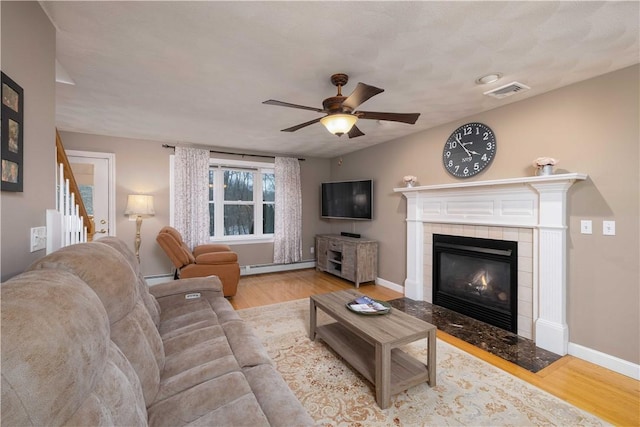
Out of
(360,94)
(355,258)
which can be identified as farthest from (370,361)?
(355,258)

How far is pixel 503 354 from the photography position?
2.49 meters

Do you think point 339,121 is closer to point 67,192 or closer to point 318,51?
point 318,51

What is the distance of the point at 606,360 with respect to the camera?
2.30 m

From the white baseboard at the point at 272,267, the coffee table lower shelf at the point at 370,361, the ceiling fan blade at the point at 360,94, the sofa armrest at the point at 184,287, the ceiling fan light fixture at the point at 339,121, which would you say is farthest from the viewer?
the white baseboard at the point at 272,267

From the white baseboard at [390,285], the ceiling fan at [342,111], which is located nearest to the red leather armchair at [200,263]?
the white baseboard at [390,285]

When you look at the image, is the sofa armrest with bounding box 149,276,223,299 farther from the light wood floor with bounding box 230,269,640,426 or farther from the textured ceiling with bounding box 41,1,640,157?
the light wood floor with bounding box 230,269,640,426

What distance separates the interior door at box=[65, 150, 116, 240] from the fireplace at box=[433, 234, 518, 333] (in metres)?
A: 4.73

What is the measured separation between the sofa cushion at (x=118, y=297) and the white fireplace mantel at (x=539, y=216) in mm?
3158

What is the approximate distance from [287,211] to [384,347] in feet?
13.0

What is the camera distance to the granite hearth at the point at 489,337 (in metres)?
2.42

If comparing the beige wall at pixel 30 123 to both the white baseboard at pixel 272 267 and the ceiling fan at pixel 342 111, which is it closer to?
the ceiling fan at pixel 342 111

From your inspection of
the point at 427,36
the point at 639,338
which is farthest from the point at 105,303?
the point at 639,338

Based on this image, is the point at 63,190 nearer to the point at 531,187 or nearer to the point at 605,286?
the point at 531,187

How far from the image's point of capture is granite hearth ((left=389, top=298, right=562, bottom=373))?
2418mm
